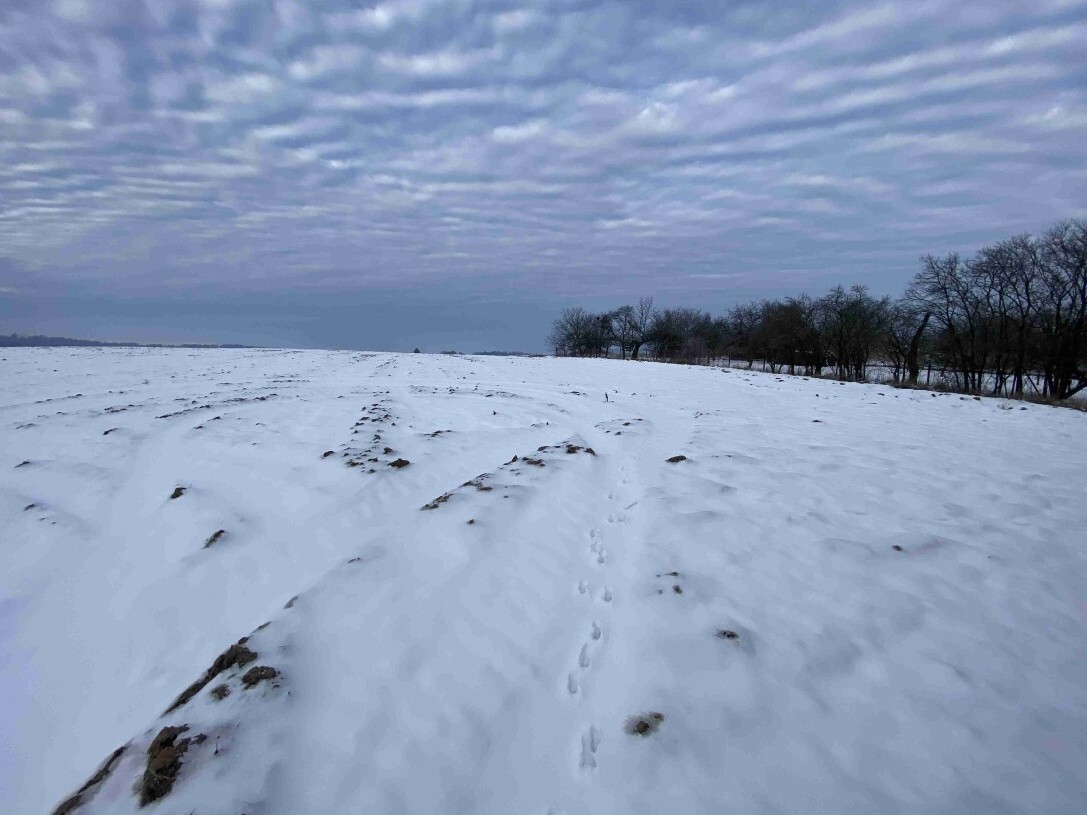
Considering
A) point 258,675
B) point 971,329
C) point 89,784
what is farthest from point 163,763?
point 971,329

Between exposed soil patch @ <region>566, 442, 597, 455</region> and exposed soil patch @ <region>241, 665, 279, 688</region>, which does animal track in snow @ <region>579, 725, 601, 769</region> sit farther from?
exposed soil patch @ <region>566, 442, 597, 455</region>

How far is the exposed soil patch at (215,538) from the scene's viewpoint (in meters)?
4.72

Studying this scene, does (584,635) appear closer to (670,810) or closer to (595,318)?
(670,810)

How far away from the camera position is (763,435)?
899 centimetres

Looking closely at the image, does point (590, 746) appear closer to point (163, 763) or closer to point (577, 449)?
point (163, 763)

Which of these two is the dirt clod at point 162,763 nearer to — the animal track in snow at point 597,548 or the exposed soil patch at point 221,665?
the exposed soil patch at point 221,665

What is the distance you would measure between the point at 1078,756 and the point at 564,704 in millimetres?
2563

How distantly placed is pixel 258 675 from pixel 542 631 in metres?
1.77

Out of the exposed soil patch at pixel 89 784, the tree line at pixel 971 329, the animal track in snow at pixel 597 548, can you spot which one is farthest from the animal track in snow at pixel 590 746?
the tree line at pixel 971 329

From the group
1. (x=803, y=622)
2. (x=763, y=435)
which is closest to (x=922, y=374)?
(x=763, y=435)

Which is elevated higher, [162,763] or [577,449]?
[577,449]

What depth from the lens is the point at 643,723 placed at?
2.68m

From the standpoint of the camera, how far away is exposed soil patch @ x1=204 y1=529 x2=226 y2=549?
472 centimetres

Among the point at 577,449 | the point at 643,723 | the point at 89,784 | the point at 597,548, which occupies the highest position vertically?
the point at 577,449
